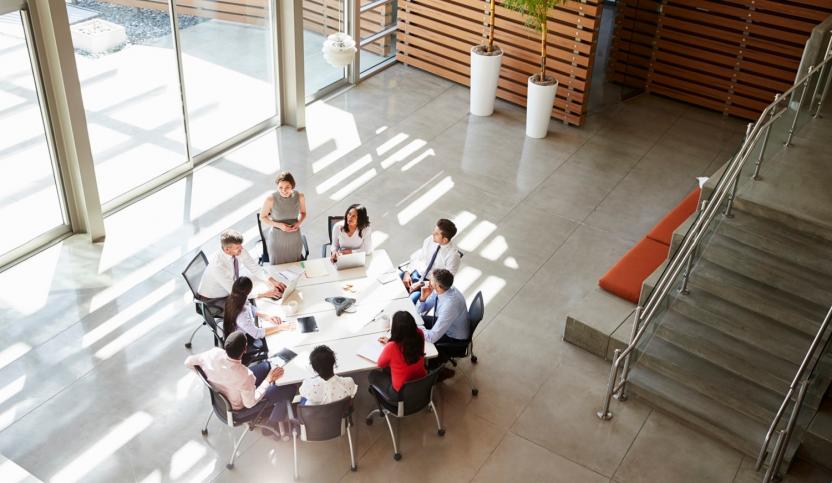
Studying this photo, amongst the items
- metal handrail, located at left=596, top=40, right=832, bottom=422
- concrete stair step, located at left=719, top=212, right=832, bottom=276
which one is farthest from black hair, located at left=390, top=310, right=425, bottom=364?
concrete stair step, located at left=719, top=212, right=832, bottom=276

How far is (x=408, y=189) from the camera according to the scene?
1002 centimetres

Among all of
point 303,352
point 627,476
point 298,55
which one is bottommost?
point 627,476

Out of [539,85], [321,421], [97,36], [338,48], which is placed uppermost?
[97,36]

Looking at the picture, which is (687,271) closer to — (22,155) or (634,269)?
(634,269)

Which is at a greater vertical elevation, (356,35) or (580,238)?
(356,35)

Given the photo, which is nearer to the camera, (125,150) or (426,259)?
(426,259)

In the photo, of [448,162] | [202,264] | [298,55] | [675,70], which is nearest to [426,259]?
[202,264]

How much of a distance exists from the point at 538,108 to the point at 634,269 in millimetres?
3501

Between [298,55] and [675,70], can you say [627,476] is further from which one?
[675,70]

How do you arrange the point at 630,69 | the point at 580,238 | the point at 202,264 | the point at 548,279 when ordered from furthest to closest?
1. the point at 630,69
2. the point at 580,238
3. the point at 548,279
4. the point at 202,264

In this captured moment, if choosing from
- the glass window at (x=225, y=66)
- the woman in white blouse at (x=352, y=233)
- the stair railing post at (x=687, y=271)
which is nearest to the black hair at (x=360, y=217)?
the woman in white blouse at (x=352, y=233)

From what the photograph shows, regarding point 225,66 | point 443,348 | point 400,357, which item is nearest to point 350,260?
point 443,348

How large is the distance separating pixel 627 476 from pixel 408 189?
458 cm

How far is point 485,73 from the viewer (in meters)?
11.5
